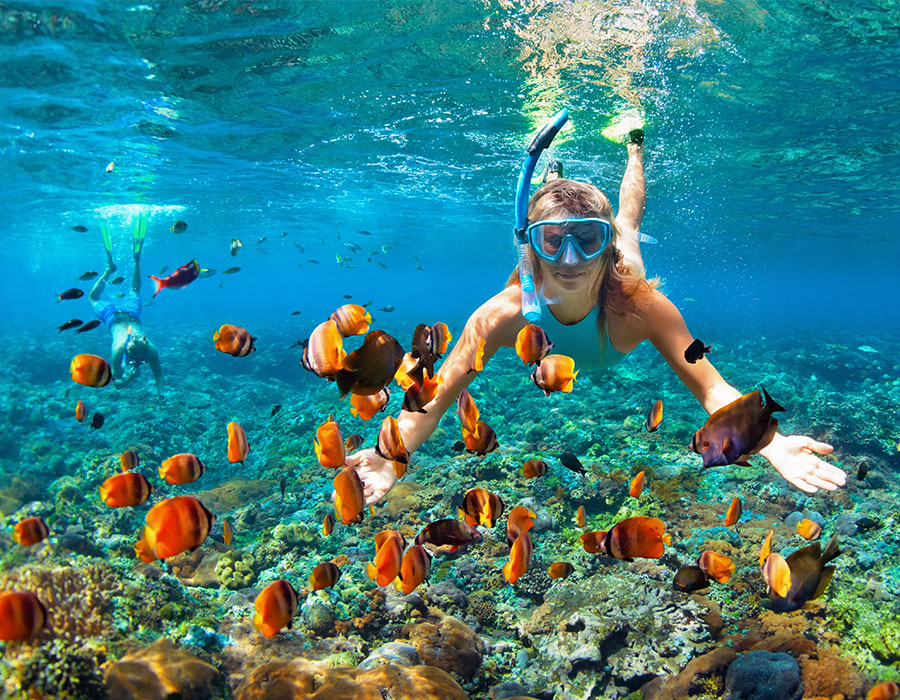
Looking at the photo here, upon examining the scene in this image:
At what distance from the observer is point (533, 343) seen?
319 cm

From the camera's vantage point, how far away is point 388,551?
10.7 feet

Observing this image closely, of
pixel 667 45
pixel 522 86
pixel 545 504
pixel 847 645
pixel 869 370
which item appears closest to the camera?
pixel 847 645

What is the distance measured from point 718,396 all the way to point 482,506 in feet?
6.71

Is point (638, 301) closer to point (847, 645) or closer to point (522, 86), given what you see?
point (847, 645)

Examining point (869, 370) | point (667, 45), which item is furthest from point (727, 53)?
point (869, 370)

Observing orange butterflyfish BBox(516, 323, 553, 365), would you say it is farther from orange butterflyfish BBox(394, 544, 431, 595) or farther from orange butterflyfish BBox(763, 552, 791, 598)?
orange butterflyfish BBox(763, 552, 791, 598)

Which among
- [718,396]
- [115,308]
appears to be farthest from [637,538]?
[115,308]

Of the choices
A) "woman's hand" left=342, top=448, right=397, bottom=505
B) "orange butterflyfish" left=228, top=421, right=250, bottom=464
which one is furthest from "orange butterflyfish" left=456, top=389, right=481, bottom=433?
"orange butterflyfish" left=228, top=421, right=250, bottom=464

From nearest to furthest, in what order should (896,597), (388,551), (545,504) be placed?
(388,551) → (896,597) → (545,504)

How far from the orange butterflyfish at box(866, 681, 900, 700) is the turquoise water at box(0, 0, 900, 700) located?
0.40 metres

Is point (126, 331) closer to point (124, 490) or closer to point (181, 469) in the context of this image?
point (124, 490)

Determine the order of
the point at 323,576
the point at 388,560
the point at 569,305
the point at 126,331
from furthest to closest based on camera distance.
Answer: the point at 126,331, the point at 569,305, the point at 323,576, the point at 388,560

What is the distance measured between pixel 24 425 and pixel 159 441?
6485 mm

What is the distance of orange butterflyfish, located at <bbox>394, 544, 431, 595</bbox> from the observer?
10.4 ft
